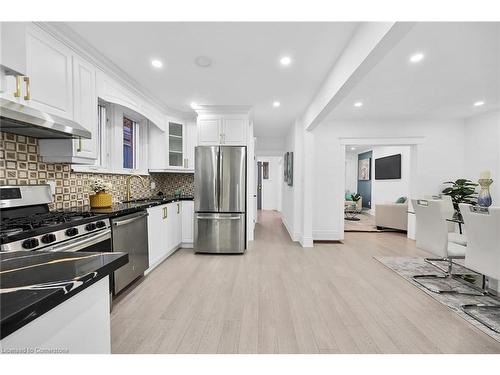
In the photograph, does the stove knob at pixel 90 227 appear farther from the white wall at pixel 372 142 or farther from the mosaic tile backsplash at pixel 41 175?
the white wall at pixel 372 142

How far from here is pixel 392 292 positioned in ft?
8.11

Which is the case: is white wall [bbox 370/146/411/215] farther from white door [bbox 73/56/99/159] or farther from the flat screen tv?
white door [bbox 73/56/99/159]

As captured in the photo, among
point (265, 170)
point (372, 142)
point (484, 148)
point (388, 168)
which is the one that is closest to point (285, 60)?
point (372, 142)

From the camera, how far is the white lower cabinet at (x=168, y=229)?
300 centimetres

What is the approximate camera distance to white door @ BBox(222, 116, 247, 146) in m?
3.91

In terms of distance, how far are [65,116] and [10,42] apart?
2.60 ft

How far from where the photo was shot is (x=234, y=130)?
392 centimetres

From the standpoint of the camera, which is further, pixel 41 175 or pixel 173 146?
pixel 173 146

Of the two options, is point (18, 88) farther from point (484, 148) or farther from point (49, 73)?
point (484, 148)

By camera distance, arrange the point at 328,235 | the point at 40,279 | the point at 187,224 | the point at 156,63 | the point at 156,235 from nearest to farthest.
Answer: the point at 40,279 < the point at 156,63 < the point at 156,235 < the point at 187,224 < the point at 328,235

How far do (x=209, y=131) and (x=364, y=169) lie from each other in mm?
7505

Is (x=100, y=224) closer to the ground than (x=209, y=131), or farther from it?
closer to the ground

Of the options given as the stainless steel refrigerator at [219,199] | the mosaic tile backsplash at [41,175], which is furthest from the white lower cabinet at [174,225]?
the mosaic tile backsplash at [41,175]
